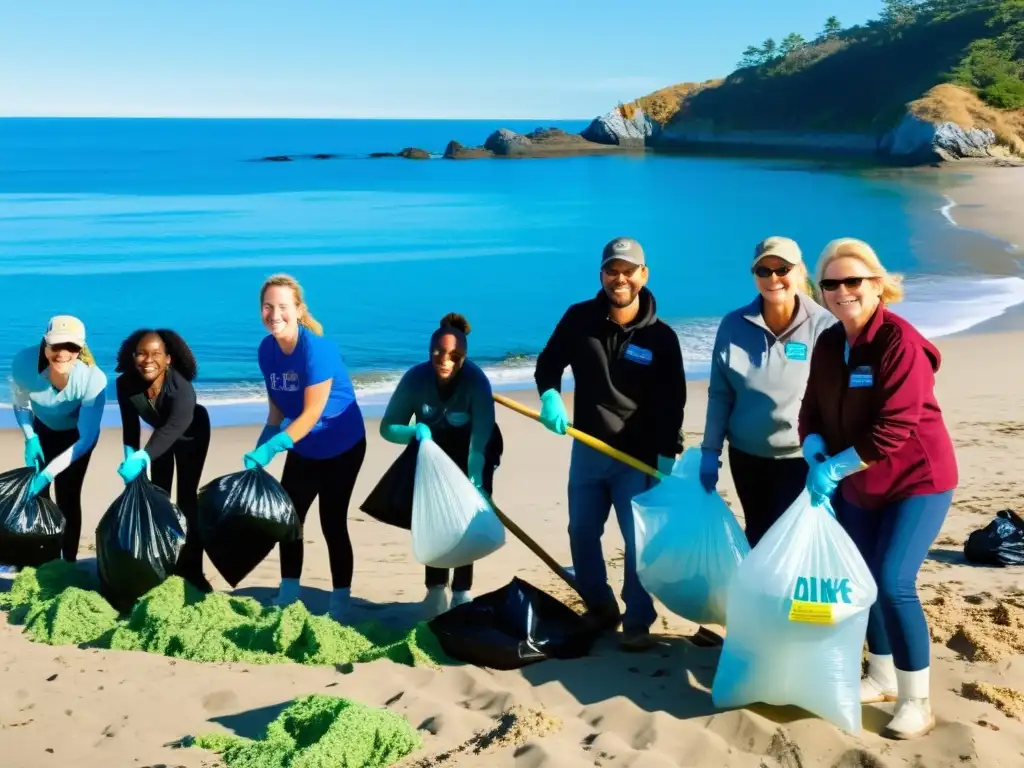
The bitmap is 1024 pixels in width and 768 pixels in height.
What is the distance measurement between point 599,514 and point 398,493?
0.81 metres

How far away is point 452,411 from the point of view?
170 inches

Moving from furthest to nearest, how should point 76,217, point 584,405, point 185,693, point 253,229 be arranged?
point 76,217, point 253,229, point 584,405, point 185,693

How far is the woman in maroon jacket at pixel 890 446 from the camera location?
10.3ft

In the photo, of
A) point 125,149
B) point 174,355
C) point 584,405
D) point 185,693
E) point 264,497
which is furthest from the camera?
point 125,149

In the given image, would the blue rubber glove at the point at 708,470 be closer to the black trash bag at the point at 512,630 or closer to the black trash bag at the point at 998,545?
the black trash bag at the point at 512,630

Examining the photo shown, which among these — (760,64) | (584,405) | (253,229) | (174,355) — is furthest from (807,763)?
(760,64)

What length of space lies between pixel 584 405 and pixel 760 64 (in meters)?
85.9

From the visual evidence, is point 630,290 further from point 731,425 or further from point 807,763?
point 807,763

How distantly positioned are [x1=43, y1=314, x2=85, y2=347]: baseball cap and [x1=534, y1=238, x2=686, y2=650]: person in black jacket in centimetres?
204

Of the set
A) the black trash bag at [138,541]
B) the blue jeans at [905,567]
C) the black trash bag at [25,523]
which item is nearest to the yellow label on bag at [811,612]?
the blue jeans at [905,567]

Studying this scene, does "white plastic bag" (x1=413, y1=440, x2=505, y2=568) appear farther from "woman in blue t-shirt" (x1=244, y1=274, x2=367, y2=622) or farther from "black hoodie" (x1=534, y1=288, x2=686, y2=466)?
"black hoodie" (x1=534, y1=288, x2=686, y2=466)

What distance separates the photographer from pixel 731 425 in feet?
12.4

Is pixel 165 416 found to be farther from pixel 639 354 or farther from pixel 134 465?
pixel 639 354

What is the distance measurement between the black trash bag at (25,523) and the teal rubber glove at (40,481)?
29mm
